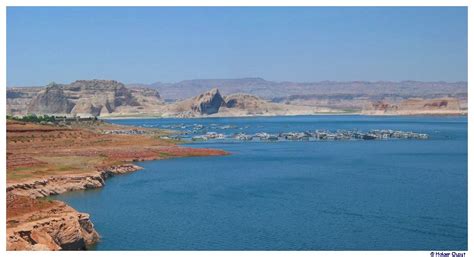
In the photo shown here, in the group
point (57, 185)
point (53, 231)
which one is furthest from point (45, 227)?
point (57, 185)

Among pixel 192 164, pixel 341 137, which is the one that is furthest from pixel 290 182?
pixel 341 137

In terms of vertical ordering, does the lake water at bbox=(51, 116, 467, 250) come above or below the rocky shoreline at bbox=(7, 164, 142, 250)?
below

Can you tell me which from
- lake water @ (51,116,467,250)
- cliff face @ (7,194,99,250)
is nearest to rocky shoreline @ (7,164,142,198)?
lake water @ (51,116,467,250)

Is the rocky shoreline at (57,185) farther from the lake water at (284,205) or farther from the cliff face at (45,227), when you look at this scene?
the cliff face at (45,227)

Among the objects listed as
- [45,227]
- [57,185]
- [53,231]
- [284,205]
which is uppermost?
[45,227]

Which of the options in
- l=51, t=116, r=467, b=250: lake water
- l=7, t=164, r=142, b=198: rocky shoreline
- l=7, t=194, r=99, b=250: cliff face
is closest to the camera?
l=7, t=194, r=99, b=250: cliff face

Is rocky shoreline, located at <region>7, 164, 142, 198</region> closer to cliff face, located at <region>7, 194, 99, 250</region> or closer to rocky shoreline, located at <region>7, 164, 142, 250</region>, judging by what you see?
cliff face, located at <region>7, 194, 99, 250</region>

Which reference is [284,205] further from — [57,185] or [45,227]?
[45,227]

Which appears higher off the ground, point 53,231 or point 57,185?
point 53,231
